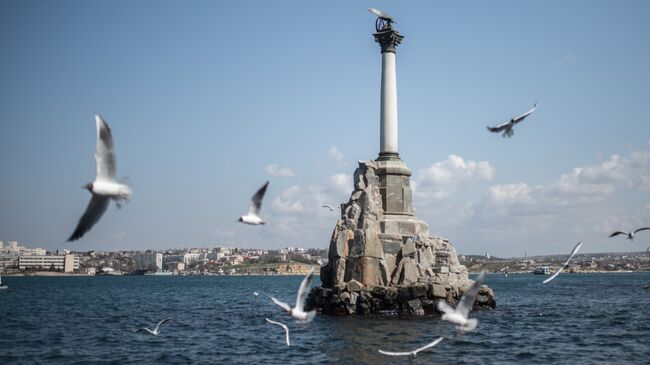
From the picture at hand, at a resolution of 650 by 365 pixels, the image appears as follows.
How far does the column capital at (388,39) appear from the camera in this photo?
4897 centimetres

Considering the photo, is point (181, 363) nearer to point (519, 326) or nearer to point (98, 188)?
point (98, 188)

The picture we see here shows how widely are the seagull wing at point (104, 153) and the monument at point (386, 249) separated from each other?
3211 centimetres

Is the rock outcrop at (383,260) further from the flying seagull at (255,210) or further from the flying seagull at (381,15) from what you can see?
the flying seagull at (255,210)

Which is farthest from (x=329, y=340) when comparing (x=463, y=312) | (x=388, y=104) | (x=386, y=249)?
(x=388, y=104)

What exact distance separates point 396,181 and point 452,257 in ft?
20.9

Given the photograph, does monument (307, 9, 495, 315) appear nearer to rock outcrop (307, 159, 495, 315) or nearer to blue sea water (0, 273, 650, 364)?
rock outcrop (307, 159, 495, 315)

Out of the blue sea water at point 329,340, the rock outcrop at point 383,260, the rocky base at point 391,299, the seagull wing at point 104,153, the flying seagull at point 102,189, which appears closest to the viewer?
the seagull wing at point 104,153

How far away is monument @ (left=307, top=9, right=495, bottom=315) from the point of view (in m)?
43.5

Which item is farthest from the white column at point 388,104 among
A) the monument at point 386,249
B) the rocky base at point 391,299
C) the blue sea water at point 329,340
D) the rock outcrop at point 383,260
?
the blue sea water at point 329,340

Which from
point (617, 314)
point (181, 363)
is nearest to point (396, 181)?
point (617, 314)

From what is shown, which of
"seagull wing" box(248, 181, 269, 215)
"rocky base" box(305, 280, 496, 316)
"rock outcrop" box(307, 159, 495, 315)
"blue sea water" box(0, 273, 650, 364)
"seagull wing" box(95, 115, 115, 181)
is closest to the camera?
"seagull wing" box(95, 115, 115, 181)

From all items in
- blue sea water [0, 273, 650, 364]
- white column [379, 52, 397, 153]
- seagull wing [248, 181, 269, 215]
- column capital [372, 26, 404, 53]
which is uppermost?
column capital [372, 26, 404, 53]

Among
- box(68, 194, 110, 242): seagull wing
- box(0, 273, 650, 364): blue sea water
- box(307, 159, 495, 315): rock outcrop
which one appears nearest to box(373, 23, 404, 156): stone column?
box(307, 159, 495, 315): rock outcrop

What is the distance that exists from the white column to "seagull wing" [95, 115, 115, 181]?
37145 millimetres
